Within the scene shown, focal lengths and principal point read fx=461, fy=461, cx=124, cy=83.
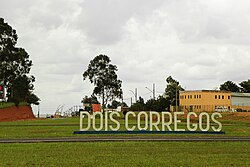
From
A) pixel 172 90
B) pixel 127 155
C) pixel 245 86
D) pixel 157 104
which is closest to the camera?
pixel 127 155

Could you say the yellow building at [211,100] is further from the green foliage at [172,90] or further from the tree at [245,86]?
the tree at [245,86]

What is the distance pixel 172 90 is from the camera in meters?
133

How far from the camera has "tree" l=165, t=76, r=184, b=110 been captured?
418 feet

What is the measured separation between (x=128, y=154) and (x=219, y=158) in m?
3.54

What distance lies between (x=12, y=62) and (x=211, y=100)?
5463 centimetres

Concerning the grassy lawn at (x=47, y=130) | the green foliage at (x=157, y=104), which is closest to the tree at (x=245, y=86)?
the green foliage at (x=157, y=104)

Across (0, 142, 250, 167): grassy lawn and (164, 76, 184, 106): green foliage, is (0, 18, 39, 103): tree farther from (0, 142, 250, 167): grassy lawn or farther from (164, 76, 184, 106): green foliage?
(0, 142, 250, 167): grassy lawn

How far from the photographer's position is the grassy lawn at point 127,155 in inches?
613

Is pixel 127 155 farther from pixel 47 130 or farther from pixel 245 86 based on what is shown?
pixel 245 86

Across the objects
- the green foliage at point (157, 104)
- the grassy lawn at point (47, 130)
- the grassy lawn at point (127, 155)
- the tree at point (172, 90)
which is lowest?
the grassy lawn at point (127, 155)

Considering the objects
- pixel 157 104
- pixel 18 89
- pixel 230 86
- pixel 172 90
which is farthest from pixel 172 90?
pixel 18 89

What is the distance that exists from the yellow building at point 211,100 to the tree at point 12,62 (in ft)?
146

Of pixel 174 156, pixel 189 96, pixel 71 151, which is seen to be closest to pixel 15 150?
pixel 71 151

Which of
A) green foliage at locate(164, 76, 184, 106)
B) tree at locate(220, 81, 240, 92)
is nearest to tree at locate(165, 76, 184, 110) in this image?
green foliage at locate(164, 76, 184, 106)
